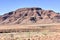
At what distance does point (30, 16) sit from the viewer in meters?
136

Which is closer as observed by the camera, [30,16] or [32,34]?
[32,34]

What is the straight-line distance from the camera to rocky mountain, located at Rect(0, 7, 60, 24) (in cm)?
12675

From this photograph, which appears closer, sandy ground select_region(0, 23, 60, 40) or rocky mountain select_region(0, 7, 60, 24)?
sandy ground select_region(0, 23, 60, 40)

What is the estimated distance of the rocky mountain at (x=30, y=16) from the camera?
12675cm

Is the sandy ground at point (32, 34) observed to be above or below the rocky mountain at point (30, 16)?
above

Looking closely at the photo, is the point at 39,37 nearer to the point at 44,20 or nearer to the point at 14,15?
the point at 44,20

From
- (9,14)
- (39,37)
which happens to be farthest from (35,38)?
(9,14)

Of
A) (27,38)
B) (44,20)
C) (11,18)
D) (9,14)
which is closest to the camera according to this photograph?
(27,38)

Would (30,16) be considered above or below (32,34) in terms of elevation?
below

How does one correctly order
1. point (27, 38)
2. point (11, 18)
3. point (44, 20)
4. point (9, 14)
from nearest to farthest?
point (27, 38) < point (44, 20) < point (11, 18) < point (9, 14)

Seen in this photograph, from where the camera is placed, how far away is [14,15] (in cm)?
14775

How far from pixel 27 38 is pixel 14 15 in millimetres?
124196

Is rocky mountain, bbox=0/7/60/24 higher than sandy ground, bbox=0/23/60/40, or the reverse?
sandy ground, bbox=0/23/60/40

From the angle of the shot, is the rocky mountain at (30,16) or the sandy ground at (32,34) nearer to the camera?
the sandy ground at (32,34)
